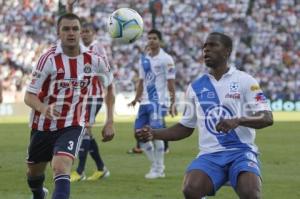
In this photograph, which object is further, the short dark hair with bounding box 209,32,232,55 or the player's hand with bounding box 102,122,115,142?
the player's hand with bounding box 102,122,115,142

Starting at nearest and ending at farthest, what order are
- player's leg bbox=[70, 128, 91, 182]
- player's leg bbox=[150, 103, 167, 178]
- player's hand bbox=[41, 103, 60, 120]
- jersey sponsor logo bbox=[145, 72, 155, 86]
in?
player's hand bbox=[41, 103, 60, 120] → player's leg bbox=[70, 128, 91, 182] → player's leg bbox=[150, 103, 167, 178] → jersey sponsor logo bbox=[145, 72, 155, 86]

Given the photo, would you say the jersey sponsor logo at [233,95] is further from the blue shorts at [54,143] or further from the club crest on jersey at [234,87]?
the blue shorts at [54,143]

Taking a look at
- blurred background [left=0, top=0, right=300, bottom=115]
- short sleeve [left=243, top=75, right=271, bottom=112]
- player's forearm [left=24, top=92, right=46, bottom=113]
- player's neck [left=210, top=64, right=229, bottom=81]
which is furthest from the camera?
blurred background [left=0, top=0, right=300, bottom=115]

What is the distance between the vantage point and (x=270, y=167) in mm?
14258

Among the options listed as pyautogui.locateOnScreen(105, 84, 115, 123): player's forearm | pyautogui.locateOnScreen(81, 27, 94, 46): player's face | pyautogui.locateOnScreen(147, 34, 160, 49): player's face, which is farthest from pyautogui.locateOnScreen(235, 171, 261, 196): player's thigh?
pyautogui.locateOnScreen(147, 34, 160, 49): player's face

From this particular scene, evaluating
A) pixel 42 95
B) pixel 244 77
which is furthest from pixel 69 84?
pixel 244 77

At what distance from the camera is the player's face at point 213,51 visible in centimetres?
768

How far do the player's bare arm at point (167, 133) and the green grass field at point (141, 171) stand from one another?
2.66 meters

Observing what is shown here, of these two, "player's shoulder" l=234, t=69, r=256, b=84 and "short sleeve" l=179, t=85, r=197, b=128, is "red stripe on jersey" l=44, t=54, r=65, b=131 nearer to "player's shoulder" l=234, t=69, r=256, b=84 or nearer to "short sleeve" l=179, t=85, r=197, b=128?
"short sleeve" l=179, t=85, r=197, b=128

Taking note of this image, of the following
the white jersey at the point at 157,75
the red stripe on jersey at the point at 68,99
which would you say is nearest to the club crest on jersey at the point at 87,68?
the red stripe on jersey at the point at 68,99

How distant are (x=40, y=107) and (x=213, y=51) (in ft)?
6.59

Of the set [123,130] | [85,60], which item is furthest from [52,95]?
[123,130]

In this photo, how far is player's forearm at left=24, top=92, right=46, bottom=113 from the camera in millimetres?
8461

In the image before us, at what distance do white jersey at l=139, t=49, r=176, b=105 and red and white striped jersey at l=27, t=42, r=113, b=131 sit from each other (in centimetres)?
544
